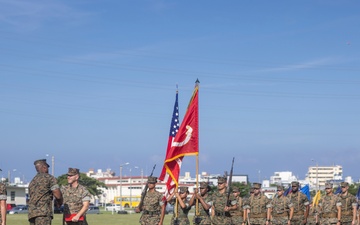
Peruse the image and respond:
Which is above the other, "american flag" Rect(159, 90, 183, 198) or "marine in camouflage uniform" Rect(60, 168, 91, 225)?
"american flag" Rect(159, 90, 183, 198)

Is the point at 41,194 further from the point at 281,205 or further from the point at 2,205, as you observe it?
the point at 281,205

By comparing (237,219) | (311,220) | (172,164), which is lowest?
(311,220)

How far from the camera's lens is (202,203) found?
61.6 feet

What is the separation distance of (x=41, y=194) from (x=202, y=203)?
18.5 feet

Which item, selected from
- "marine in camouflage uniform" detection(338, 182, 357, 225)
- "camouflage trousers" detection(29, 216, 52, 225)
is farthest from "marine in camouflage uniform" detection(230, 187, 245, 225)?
"camouflage trousers" detection(29, 216, 52, 225)

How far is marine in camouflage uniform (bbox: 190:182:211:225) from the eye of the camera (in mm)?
18831

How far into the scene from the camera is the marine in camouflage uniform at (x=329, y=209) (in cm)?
2250

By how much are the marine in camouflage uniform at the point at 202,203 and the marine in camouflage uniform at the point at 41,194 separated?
17.2 feet

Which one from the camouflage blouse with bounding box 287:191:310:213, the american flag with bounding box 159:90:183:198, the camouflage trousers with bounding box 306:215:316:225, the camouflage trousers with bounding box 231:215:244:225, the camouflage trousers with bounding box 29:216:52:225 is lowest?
the camouflage trousers with bounding box 306:215:316:225

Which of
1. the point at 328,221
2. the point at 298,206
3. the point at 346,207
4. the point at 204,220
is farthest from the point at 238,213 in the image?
the point at 346,207

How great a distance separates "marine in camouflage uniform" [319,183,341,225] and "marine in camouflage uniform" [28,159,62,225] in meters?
10.5

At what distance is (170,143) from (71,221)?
7.49 metres

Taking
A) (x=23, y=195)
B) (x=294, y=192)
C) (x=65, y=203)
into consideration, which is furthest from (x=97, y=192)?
(x=65, y=203)

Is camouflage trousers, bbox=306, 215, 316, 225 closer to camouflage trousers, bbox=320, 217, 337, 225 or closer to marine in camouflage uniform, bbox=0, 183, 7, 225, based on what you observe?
camouflage trousers, bbox=320, 217, 337, 225
